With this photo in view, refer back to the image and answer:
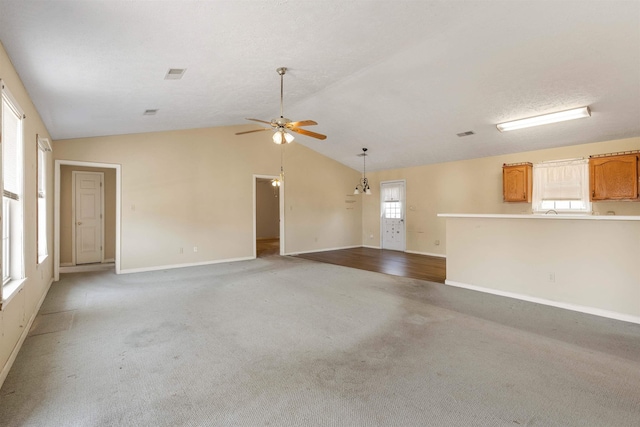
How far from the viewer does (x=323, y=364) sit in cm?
244

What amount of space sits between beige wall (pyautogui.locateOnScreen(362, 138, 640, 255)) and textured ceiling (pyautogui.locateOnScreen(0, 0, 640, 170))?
0.31 metres

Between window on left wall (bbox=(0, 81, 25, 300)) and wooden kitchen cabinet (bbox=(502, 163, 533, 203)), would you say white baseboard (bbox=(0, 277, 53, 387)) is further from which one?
wooden kitchen cabinet (bbox=(502, 163, 533, 203))

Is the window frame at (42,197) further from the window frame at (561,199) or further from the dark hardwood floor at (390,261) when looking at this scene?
the window frame at (561,199)

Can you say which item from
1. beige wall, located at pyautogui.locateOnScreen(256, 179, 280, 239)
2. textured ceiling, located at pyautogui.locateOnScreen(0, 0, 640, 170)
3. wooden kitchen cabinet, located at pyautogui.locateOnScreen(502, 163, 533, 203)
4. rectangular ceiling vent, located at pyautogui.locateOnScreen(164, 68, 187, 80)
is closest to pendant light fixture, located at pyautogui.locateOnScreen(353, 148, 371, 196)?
textured ceiling, located at pyautogui.locateOnScreen(0, 0, 640, 170)

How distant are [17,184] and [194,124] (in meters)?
3.56

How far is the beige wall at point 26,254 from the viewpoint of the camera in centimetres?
238

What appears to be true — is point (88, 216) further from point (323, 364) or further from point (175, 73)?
point (323, 364)

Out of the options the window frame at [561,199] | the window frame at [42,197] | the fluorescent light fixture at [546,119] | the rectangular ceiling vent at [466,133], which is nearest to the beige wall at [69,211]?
the window frame at [42,197]

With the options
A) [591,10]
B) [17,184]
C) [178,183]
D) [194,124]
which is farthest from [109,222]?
[591,10]

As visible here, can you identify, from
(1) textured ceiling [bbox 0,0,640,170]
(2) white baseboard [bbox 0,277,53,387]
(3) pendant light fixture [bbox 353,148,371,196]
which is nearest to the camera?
(2) white baseboard [bbox 0,277,53,387]

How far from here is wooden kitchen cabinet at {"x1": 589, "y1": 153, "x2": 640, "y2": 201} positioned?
4.98 meters

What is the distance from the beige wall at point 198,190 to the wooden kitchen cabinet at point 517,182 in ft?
15.8

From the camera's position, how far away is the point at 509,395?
2.01 meters

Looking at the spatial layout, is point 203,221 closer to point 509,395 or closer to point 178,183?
point 178,183
